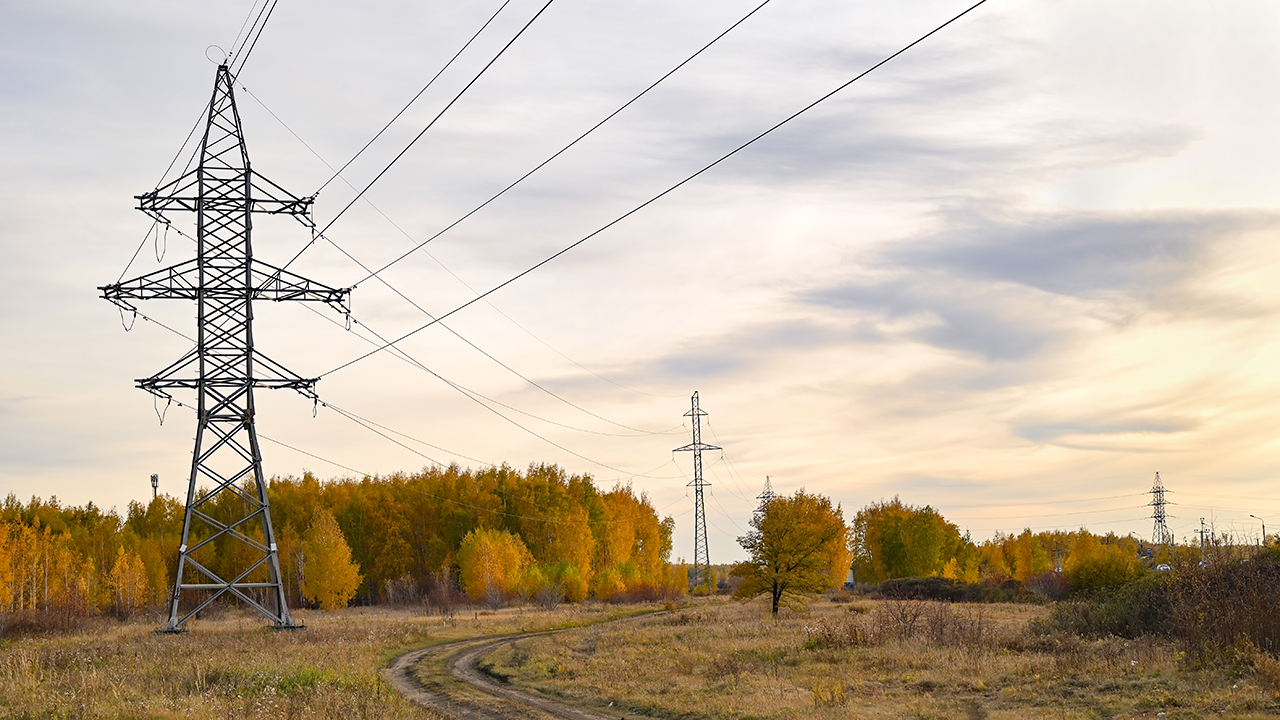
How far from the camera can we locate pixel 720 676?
2294cm

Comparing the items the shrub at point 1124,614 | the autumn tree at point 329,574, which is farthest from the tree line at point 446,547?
the shrub at point 1124,614

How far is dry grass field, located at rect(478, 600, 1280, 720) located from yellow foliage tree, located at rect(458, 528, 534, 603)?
46.4 meters

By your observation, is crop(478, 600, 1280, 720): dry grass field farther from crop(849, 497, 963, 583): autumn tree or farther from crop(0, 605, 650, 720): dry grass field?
crop(849, 497, 963, 583): autumn tree

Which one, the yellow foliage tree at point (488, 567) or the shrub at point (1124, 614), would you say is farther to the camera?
the yellow foliage tree at point (488, 567)

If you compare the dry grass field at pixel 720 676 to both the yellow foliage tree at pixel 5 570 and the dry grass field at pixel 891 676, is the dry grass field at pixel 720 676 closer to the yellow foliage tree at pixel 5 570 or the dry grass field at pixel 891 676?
the dry grass field at pixel 891 676

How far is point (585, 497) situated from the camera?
114m

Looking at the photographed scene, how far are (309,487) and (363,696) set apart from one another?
90178 millimetres

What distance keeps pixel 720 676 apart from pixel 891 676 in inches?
160

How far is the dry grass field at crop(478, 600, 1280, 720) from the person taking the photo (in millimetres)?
17109

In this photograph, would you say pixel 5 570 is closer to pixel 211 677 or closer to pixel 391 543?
pixel 391 543

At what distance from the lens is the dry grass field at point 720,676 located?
17.1 m

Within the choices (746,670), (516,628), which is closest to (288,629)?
(516,628)

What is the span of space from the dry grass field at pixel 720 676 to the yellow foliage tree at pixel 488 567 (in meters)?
44.1

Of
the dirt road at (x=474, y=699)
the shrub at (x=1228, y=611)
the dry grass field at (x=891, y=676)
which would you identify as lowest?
the dirt road at (x=474, y=699)
